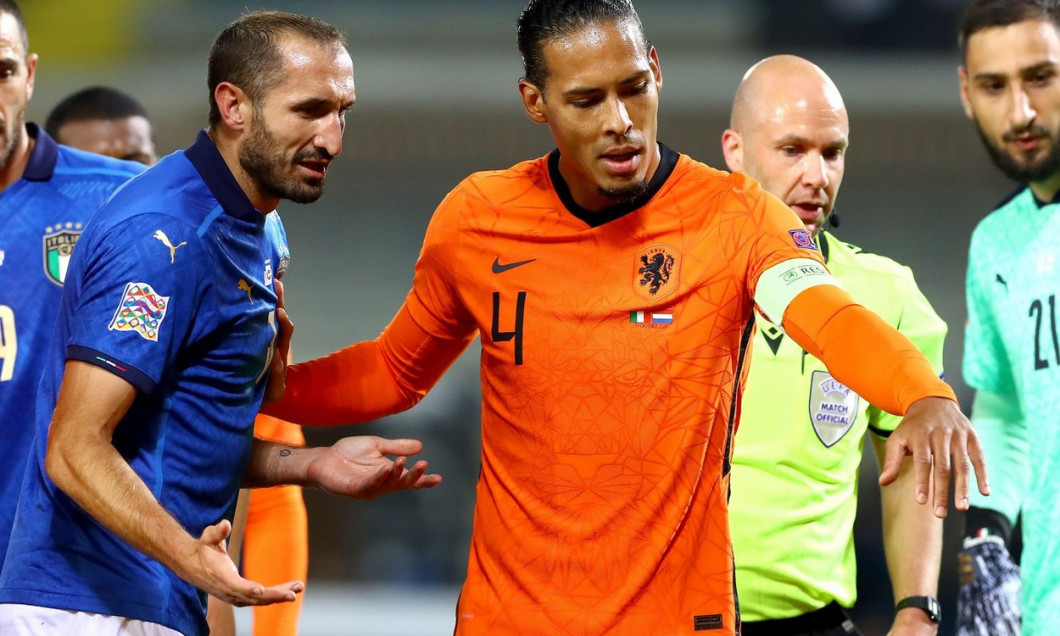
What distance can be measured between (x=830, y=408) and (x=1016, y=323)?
90 cm

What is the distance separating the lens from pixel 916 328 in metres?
3.82

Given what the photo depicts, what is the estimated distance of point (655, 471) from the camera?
9.71ft

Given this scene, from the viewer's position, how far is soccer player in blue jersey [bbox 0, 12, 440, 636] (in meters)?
2.77

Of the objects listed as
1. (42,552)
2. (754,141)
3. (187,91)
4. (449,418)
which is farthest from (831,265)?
(187,91)

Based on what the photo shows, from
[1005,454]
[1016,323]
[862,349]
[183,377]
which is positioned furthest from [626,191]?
[1005,454]

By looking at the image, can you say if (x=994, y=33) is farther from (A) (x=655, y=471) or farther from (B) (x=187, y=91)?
(B) (x=187, y=91)

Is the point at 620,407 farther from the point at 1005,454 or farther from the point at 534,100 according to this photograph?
the point at 1005,454

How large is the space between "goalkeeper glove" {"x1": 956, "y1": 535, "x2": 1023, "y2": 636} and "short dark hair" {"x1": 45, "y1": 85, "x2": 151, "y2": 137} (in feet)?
10.8

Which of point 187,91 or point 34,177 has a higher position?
point 187,91

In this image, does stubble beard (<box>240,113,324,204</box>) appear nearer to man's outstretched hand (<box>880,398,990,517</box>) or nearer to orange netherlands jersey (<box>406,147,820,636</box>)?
orange netherlands jersey (<box>406,147,820,636</box>)

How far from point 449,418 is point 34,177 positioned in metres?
6.23

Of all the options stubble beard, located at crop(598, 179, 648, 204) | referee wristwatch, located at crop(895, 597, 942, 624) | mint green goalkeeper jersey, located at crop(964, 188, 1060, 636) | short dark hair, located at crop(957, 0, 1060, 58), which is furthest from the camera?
short dark hair, located at crop(957, 0, 1060, 58)

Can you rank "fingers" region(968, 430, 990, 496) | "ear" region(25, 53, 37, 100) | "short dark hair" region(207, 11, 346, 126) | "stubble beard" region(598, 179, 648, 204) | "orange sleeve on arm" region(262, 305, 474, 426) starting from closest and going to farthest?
"fingers" region(968, 430, 990, 496)
"stubble beard" region(598, 179, 648, 204)
"short dark hair" region(207, 11, 346, 126)
"orange sleeve on arm" region(262, 305, 474, 426)
"ear" region(25, 53, 37, 100)

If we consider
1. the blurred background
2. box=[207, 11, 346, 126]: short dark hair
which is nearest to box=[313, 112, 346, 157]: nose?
box=[207, 11, 346, 126]: short dark hair
